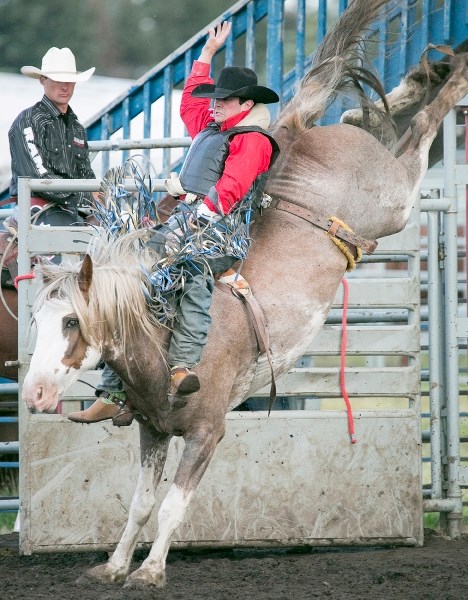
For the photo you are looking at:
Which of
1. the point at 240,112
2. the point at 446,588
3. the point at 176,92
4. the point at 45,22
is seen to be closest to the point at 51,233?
the point at 240,112

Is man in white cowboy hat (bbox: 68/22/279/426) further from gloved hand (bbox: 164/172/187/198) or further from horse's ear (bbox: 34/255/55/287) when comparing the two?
horse's ear (bbox: 34/255/55/287)

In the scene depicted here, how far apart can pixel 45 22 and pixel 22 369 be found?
2572 cm

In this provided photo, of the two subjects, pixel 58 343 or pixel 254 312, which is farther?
pixel 254 312

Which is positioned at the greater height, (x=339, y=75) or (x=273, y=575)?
(x=339, y=75)

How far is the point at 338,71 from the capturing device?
18.5ft

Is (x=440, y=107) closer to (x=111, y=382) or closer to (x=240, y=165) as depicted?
(x=240, y=165)

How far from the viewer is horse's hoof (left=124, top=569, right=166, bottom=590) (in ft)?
14.9

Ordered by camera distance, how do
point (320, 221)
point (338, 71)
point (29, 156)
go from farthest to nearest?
point (29, 156)
point (338, 71)
point (320, 221)

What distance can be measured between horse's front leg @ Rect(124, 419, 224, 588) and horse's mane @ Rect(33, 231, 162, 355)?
0.53 meters

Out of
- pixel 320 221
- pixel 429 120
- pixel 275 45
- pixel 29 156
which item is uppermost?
pixel 275 45

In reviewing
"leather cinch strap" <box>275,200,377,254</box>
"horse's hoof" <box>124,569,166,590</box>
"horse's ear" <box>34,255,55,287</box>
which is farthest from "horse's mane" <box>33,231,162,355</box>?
"horse's hoof" <box>124,569,166,590</box>

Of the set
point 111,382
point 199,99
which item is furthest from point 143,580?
point 199,99

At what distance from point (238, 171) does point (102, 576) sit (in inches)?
75.5

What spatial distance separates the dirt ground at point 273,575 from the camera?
15.2 feet
